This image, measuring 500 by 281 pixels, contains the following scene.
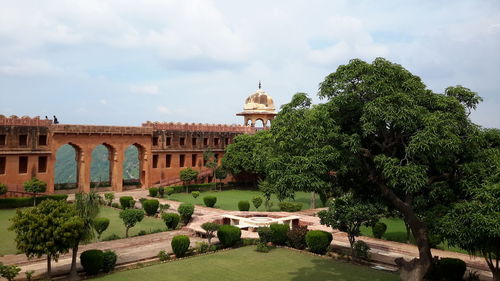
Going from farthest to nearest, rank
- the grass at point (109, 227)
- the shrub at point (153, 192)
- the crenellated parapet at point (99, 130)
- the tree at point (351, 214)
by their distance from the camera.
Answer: the shrub at point (153, 192)
the crenellated parapet at point (99, 130)
the grass at point (109, 227)
the tree at point (351, 214)

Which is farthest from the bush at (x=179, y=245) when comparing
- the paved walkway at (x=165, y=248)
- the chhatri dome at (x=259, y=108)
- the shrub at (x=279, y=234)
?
the chhatri dome at (x=259, y=108)

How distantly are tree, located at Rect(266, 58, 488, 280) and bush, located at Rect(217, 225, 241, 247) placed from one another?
678 cm

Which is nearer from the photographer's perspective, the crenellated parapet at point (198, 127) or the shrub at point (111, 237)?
the shrub at point (111, 237)

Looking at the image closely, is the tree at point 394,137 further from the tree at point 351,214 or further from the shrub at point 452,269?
the tree at point 351,214

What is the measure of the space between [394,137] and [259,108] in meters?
37.1

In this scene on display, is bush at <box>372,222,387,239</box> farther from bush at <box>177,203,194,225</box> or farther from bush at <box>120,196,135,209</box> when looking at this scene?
bush at <box>120,196,135,209</box>

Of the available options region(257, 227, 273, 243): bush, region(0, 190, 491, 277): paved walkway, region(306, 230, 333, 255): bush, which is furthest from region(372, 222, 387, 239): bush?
region(257, 227, 273, 243): bush

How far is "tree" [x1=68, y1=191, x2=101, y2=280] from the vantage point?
45.5ft

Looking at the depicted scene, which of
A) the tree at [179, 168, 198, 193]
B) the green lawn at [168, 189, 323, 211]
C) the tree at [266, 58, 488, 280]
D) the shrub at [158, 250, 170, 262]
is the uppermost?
the tree at [266, 58, 488, 280]

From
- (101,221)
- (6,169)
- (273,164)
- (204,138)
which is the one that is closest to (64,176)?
(204,138)

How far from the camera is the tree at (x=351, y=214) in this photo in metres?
15.4

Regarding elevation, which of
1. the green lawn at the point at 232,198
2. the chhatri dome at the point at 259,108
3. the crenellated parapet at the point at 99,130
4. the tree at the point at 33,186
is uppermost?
the chhatri dome at the point at 259,108

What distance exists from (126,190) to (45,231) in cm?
2567

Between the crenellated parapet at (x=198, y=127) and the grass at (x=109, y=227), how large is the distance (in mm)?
13538
